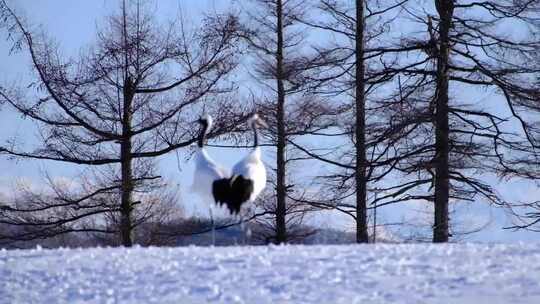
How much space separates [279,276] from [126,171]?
1202 cm

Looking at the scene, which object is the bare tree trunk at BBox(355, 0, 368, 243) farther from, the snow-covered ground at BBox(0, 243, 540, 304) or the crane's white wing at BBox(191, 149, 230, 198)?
the snow-covered ground at BBox(0, 243, 540, 304)

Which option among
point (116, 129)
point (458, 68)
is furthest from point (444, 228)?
point (116, 129)

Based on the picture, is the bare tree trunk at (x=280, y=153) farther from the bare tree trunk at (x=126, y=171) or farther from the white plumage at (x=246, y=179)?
the white plumage at (x=246, y=179)

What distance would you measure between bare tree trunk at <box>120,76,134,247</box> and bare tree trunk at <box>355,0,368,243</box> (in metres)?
4.97

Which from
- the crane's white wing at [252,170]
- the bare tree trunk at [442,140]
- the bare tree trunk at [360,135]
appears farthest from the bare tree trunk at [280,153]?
the crane's white wing at [252,170]

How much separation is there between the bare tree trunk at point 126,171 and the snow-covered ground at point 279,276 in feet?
30.3

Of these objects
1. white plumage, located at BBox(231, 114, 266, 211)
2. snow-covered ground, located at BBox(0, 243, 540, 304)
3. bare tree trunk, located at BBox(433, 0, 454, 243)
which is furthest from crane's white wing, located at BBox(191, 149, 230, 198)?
bare tree trunk, located at BBox(433, 0, 454, 243)

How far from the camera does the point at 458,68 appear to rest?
714 inches

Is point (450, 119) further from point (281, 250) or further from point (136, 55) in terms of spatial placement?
point (281, 250)

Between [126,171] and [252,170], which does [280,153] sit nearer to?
[126,171]

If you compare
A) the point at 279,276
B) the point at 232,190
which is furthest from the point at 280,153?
the point at 279,276

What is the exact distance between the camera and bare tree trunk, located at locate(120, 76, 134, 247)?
61.8 ft

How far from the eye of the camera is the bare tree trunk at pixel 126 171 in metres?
18.8

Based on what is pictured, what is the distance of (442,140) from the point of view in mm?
17969
